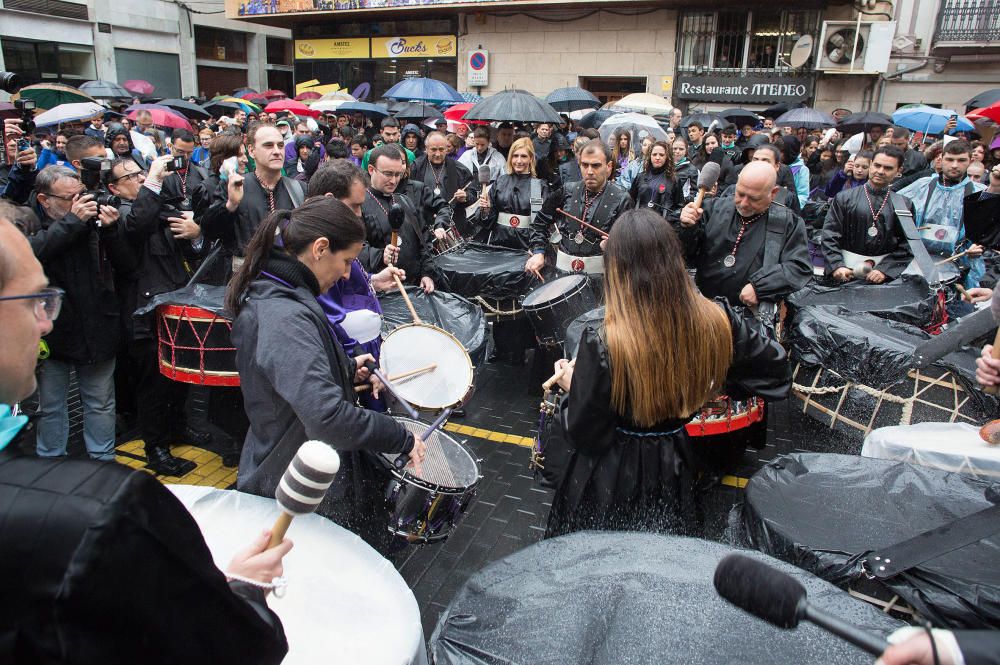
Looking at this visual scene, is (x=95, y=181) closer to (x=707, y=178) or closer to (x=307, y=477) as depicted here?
(x=307, y=477)

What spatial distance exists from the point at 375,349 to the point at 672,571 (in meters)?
2.45

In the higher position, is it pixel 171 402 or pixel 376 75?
pixel 376 75

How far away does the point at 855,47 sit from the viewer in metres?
19.1

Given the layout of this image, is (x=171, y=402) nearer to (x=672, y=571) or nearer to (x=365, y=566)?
(x=365, y=566)

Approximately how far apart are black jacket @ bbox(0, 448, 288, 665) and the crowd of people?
0.03 metres

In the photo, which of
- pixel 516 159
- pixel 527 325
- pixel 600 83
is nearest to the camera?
pixel 527 325

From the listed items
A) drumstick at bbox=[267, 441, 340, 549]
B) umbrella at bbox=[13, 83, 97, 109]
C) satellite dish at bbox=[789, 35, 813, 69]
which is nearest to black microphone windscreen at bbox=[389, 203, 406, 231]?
drumstick at bbox=[267, 441, 340, 549]

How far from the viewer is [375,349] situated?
392cm

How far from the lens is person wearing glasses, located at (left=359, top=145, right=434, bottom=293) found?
216 inches

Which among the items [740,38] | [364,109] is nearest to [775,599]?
[364,109]

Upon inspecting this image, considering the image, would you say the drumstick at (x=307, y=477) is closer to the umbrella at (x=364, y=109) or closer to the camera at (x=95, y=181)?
the camera at (x=95, y=181)

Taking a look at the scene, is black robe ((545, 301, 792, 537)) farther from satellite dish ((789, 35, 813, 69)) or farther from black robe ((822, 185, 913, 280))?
satellite dish ((789, 35, 813, 69))

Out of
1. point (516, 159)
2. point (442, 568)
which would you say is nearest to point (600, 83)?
point (516, 159)

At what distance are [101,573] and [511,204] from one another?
660 cm
